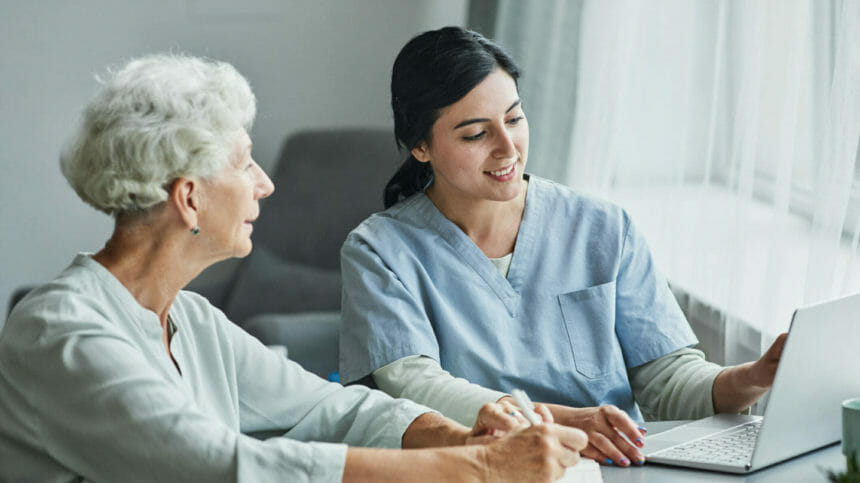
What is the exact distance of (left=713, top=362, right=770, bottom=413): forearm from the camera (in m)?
1.61

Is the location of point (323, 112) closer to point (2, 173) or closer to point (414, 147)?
point (2, 173)

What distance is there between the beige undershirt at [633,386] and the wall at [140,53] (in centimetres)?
223

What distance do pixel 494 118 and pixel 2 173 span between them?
98.6 inches

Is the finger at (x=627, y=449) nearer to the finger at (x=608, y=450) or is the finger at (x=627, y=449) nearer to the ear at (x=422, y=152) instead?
the finger at (x=608, y=450)

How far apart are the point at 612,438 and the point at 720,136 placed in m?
1.01

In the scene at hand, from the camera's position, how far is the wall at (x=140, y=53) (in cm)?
367

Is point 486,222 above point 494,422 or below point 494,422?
above

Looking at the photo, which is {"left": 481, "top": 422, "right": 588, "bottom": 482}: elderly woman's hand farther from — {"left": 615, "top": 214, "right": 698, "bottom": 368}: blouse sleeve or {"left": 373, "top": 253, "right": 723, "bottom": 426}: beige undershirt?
{"left": 615, "top": 214, "right": 698, "bottom": 368}: blouse sleeve

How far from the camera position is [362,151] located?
11.6 ft

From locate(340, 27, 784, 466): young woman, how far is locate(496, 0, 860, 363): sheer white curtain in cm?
30

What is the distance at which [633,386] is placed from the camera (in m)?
1.87

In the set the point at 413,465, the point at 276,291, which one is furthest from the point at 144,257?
the point at 276,291

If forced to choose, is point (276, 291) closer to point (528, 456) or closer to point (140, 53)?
point (140, 53)

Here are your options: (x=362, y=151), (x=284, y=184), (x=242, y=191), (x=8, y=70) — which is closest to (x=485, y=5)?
(x=362, y=151)
